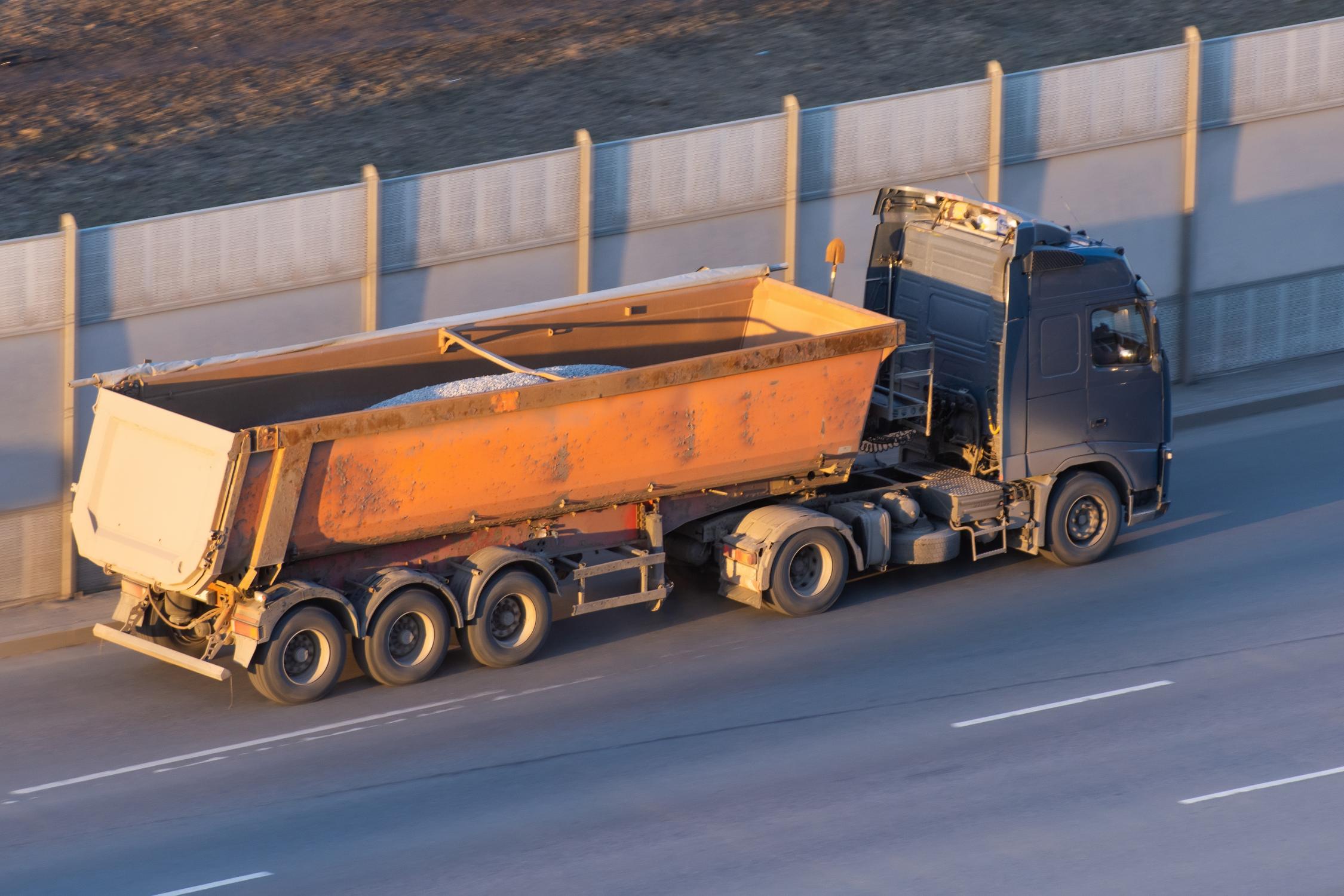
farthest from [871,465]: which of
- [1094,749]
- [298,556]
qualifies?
[298,556]

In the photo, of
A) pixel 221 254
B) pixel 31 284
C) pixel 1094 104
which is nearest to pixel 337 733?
pixel 31 284

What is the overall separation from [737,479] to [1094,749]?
3.66 meters

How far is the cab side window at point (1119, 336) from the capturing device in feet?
52.5

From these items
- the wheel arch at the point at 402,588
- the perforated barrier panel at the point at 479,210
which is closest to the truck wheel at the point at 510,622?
the wheel arch at the point at 402,588

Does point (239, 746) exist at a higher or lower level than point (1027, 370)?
lower

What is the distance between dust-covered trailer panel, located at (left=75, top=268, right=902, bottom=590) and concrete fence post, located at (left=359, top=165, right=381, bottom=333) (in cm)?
198

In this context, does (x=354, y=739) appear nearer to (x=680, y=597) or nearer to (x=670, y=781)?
(x=670, y=781)

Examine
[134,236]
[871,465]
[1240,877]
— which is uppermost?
[134,236]

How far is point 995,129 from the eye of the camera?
20.5 meters

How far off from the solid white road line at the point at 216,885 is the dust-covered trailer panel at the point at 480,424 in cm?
264

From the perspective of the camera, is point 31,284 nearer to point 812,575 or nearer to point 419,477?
point 419,477

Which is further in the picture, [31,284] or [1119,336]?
[1119,336]

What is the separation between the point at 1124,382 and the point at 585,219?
5.43 m

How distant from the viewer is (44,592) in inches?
635
